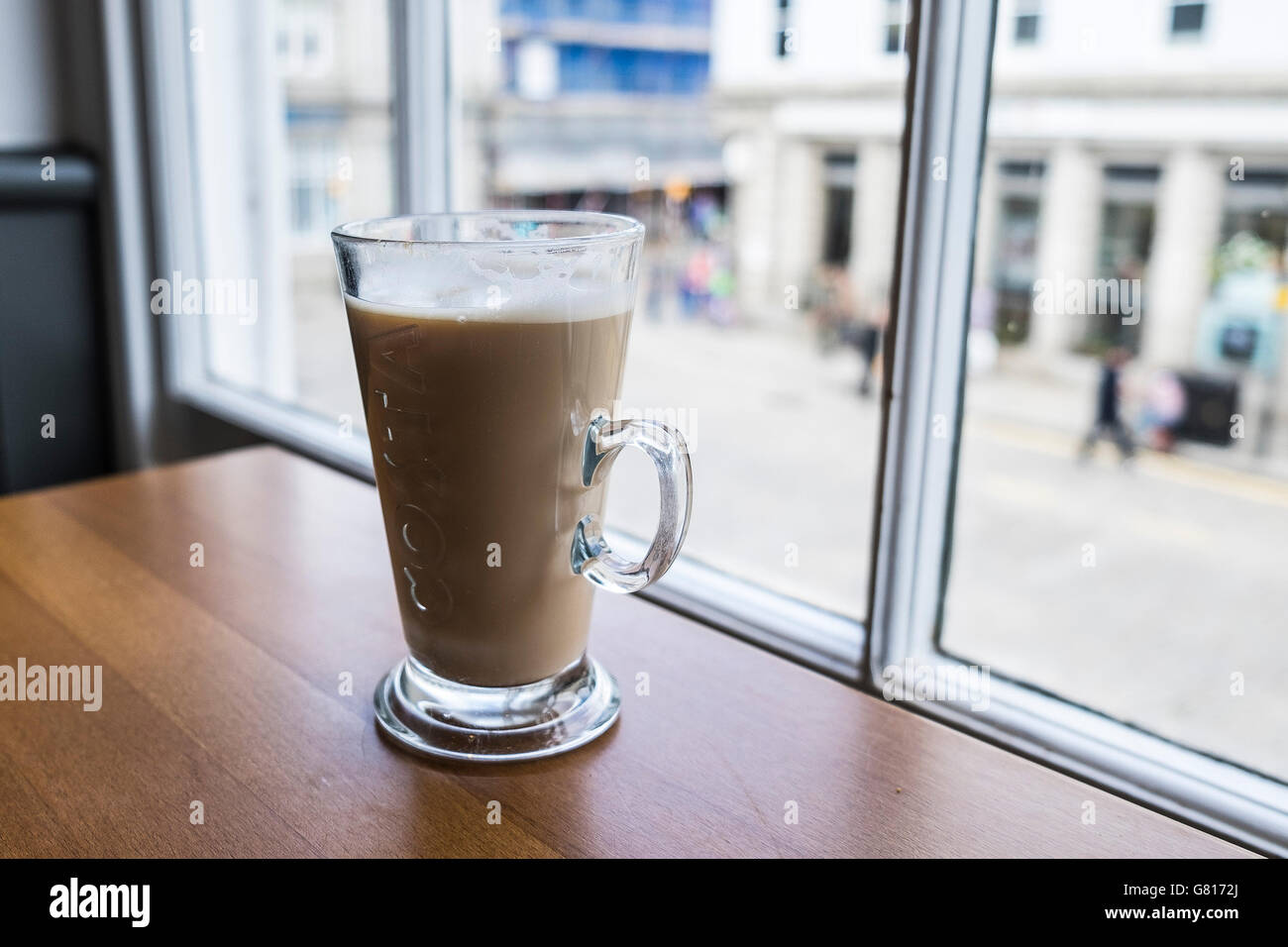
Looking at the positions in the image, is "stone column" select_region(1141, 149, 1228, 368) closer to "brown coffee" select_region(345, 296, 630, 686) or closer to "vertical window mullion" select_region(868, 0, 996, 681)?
"vertical window mullion" select_region(868, 0, 996, 681)

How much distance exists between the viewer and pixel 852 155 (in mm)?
3326

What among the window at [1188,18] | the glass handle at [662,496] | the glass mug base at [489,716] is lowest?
the glass mug base at [489,716]

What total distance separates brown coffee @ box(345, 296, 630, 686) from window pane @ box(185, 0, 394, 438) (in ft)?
3.14

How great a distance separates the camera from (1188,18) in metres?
2.46

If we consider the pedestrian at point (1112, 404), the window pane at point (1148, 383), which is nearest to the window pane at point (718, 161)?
the window pane at point (1148, 383)

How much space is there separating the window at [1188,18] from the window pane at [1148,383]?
0.06 m

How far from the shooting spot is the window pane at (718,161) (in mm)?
1276

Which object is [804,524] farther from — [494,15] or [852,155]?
[494,15]

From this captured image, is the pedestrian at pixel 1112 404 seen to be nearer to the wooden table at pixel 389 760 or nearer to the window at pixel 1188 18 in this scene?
the window at pixel 1188 18

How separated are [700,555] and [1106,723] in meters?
0.35

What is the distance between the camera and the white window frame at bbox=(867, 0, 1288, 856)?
2.03 ft

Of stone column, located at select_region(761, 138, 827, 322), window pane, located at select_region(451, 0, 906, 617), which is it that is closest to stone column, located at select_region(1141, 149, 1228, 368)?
window pane, located at select_region(451, 0, 906, 617)

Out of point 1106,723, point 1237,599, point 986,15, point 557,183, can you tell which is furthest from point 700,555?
point 1237,599
